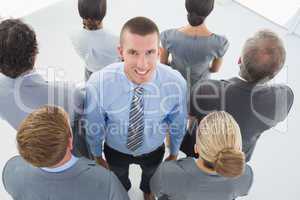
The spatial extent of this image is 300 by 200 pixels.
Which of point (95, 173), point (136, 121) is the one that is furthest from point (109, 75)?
point (95, 173)

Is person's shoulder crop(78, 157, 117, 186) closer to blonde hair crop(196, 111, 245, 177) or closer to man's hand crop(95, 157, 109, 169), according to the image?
blonde hair crop(196, 111, 245, 177)

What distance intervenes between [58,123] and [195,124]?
90 centimetres

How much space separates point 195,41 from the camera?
2.17 m

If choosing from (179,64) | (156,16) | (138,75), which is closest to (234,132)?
(138,75)

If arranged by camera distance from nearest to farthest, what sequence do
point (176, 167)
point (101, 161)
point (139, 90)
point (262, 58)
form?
1. point (176, 167)
2. point (262, 58)
3. point (139, 90)
4. point (101, 161)

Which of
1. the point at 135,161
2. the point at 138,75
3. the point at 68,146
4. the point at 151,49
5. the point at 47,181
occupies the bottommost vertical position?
the point at 135,161

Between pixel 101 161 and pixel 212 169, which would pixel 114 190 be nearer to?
Result: pixel 212 169

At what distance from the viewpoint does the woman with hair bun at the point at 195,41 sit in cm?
217

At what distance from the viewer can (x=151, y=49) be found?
1.63 meters

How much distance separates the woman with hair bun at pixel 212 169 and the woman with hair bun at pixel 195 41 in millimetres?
837

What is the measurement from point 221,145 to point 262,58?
0.56m

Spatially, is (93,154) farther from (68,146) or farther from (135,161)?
(68,146)

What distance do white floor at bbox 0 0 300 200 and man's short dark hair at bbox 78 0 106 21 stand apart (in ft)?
4.10

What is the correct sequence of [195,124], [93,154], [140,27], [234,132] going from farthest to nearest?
[93,154]
[195,124]
[140,27]
[234,132]
